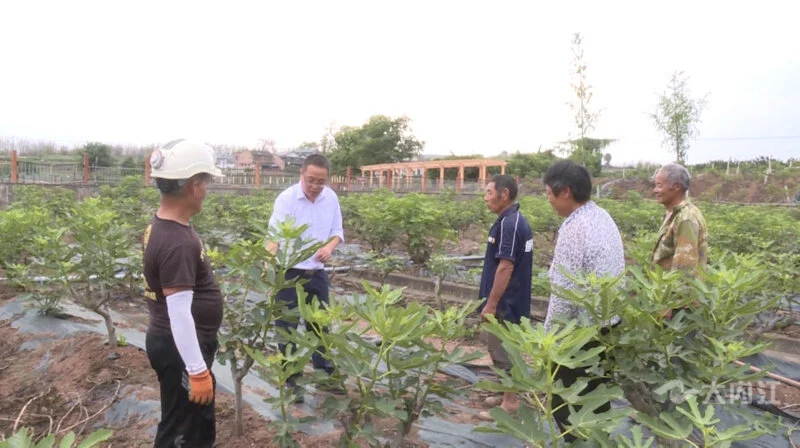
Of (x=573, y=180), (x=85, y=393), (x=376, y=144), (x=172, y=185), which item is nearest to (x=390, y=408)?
(x=172, y=185)

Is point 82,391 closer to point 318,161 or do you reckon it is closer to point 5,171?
point 318,161

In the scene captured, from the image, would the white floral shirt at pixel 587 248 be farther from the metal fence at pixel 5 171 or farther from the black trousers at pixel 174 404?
the metal fence at pixel 5 171

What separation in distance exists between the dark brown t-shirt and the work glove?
0.80ft

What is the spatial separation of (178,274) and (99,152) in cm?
3141

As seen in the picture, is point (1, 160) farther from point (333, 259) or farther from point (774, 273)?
point (774, 273)

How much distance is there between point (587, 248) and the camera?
8.78 feet

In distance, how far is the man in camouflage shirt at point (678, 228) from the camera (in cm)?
307

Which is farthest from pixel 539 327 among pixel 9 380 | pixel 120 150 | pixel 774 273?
pixel 120 150

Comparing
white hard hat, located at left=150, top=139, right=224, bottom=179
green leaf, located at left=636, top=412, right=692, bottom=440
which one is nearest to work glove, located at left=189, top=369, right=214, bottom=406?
white hard hat, located at left=150, top=139, right=224, bottom=179

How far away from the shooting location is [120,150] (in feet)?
113

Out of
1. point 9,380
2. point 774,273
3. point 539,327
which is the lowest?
point 9,380

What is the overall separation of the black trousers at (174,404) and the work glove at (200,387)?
0.45 ft

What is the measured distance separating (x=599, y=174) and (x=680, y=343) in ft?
124

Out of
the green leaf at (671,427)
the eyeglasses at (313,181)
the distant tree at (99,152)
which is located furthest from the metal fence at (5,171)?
the green leaf at (671,427)
